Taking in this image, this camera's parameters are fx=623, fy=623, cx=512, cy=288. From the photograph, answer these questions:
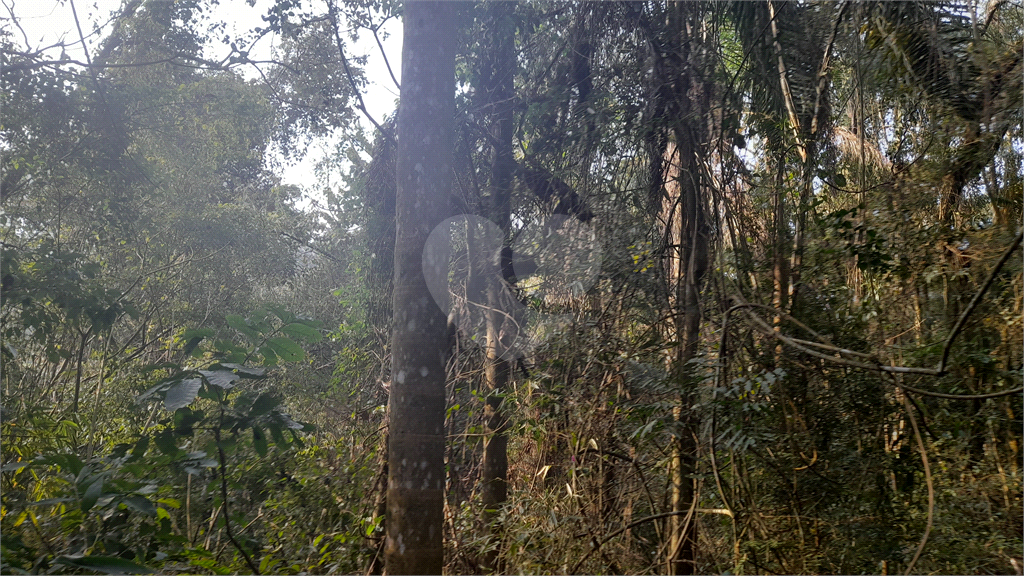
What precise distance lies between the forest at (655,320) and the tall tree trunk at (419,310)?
0.01m

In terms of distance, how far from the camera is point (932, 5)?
372 centimetres

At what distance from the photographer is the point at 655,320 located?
3.83 m

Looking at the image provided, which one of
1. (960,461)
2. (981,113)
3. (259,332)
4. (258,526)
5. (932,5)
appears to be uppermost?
(932,5)

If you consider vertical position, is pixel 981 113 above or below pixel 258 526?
above

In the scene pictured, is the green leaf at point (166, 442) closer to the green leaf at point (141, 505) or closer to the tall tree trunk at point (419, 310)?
the green leaf at point (141, 505)

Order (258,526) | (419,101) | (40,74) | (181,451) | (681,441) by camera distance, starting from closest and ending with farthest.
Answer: (181,451) < (419,101) < (681,441) < (258,526) < (40,74)

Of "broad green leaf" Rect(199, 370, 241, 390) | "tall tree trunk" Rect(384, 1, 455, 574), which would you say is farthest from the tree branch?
"broad green leaf" Rect(199, 370, 241, 390)

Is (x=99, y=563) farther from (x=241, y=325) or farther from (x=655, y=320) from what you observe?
(x=655, y=320)

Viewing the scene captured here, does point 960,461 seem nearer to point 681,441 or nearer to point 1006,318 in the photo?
point 1006,318

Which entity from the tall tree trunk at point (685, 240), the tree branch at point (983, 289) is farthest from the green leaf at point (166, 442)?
the tree branch at point (983, 289)

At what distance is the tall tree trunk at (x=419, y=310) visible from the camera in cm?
254

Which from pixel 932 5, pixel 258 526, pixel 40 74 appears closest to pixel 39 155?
pixel 40 74

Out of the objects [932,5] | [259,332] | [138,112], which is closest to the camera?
[259,332]

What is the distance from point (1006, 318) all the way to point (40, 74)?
7802mm
